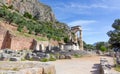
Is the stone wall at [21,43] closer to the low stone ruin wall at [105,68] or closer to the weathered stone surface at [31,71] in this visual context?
the low stone ruin wall at [105,68]

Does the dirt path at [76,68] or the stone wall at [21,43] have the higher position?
the stone wall at [21,43]

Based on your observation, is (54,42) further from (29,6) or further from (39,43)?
(29,6)

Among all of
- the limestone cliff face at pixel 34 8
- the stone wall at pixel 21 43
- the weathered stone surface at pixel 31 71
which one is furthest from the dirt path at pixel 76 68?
the limestone cliff face at pixel 34 8

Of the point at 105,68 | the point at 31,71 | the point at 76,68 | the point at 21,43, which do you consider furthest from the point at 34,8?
the point at 31,71

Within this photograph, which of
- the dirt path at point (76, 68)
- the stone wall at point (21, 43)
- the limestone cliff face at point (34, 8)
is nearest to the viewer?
the dirt path at point (76, 68)

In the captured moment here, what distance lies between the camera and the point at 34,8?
11712 centimetres

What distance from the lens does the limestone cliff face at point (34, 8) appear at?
101975 mm

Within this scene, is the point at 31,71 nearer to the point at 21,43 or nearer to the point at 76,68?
the point at 76,68

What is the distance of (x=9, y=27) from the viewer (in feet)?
191

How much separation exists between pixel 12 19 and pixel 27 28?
8132 millimetres

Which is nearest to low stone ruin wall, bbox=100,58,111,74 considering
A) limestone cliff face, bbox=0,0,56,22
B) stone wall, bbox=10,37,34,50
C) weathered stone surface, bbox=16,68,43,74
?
weathered stone surface, bbox=16,68,43,74

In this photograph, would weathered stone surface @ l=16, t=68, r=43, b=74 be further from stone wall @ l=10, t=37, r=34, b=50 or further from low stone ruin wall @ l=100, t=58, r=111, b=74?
stone wall @ l=10, t=37, r=34, b=50

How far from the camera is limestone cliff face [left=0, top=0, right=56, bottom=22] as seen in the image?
102 meters

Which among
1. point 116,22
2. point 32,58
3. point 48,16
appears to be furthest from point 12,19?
point 48,16
